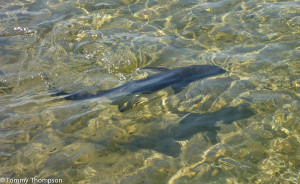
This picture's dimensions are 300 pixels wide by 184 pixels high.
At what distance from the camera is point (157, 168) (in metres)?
2.69

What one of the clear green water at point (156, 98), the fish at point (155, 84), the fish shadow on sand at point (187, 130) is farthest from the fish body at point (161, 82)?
the fish shadow on sand at point (187, 130)

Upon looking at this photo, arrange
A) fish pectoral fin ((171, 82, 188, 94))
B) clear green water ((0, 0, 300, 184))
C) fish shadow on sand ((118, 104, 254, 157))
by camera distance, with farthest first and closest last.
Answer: fish pectoral fin ((171, 82, 188, 94)), fish shadow on sand ((118, 104, 254, 157)), clear green water ((0, 0, 300, 184))

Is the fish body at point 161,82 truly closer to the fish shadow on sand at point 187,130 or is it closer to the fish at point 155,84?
the fish at point 155,84

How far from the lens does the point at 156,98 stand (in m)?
3.73

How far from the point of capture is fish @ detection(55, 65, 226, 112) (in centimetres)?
385

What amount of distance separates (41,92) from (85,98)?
0.80 meters

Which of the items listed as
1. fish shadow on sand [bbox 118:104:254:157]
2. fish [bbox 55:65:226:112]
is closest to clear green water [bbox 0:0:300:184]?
fish shadow on sand [bbox 118:104:254:157]

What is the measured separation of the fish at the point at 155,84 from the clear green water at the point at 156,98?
125mm

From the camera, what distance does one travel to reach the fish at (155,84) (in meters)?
3.85

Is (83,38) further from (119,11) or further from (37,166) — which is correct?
(37,166)

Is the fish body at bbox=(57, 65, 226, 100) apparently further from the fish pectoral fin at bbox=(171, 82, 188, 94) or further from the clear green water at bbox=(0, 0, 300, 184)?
the clear green water at bbox=(0, 0, 300, 184)

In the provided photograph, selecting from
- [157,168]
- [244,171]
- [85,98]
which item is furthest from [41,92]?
[244,171]

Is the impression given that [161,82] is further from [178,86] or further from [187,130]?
[187,130]

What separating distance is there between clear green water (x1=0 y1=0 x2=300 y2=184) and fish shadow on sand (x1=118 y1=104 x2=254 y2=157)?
15mm
